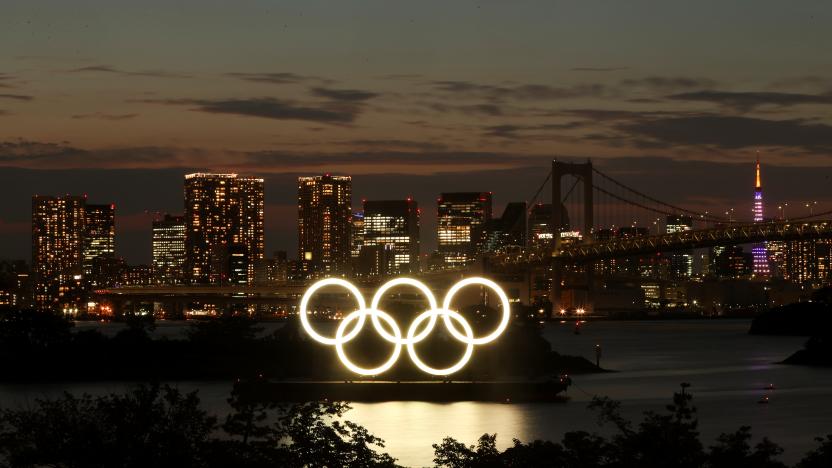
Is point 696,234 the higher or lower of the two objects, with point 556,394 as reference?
higher

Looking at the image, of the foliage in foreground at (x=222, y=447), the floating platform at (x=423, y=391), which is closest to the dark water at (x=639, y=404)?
the floating platform at (x=423, y=391)

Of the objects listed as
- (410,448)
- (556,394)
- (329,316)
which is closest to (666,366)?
(556,394)

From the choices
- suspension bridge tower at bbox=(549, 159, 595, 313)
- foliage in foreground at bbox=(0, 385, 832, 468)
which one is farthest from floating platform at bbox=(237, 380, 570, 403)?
suspension bridge tower at bbox=(549, 159, 595, 313)

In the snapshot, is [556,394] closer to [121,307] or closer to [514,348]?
[514,348]

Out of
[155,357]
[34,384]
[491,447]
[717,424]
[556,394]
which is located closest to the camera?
[491,447]

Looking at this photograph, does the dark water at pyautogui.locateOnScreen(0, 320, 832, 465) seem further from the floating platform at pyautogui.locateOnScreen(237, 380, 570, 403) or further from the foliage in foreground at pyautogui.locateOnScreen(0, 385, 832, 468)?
the foliage in foreground at pyautogui.locateOnScreen(0, 385, 832, 468)

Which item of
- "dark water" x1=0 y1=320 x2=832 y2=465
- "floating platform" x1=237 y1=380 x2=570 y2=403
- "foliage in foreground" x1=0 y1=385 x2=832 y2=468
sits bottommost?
"dark water" x1=0 y1=320 x2=832 y2=465

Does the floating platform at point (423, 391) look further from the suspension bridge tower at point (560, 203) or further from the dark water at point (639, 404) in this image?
the suspension bridge tower at point (560, 203)
